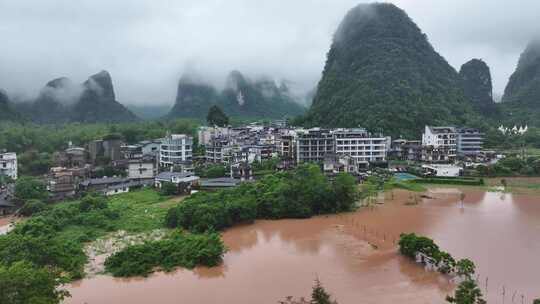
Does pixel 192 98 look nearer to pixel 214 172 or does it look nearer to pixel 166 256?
pixel 214 172

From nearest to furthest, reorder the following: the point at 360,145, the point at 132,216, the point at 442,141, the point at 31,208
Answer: the point at 132,216 < the point at 31,208 < the point at 360,145 < the point at 442,141

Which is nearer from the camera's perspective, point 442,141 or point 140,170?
point 140,170

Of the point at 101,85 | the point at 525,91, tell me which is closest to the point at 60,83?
the point at 101,85

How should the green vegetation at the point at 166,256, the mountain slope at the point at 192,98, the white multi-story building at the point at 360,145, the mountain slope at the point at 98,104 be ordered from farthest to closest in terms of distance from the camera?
the mountain slope at the point at 192,98
the mountain slope at the point at 98,104
the white multi-story building at the point at 360,145
the green vegetation at the point at 166,256

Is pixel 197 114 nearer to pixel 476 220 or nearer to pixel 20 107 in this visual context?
pixel 20 107

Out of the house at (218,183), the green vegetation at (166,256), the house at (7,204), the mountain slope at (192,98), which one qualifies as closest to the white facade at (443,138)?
the house at (218,183)

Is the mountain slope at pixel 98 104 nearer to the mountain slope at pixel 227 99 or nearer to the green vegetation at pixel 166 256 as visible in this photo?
the mountain slope at pixel 227 99

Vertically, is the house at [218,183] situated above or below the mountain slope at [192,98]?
below

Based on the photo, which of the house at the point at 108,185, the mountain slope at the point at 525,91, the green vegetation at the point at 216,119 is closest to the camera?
the house at the point at 108,185

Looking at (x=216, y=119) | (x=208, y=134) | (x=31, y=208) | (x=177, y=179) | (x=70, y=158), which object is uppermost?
(x=216, y=119)
